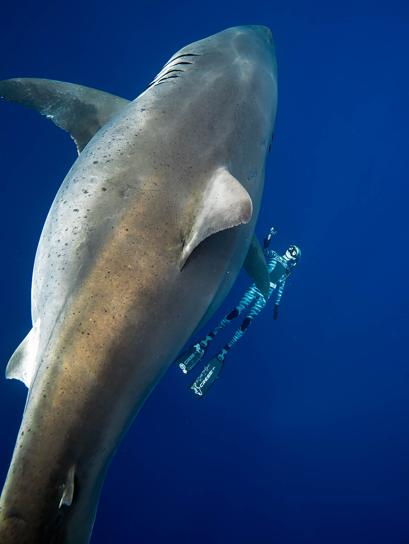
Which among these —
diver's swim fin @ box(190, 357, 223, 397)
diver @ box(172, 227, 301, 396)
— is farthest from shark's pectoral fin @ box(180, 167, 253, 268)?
diver's swim fin @ box(190, 357, 223, 397)

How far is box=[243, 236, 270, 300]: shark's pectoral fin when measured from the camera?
424 centimetres

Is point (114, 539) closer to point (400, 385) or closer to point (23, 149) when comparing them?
point (23, 149)

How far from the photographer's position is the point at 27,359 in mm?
2635

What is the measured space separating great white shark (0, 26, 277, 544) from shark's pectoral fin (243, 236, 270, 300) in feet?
2.63

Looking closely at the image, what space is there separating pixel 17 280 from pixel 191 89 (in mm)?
11044

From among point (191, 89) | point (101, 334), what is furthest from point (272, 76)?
point (101, 334)

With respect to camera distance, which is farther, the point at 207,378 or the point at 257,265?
the point at 207,378

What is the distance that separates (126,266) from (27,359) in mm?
912

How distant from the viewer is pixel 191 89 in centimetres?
308

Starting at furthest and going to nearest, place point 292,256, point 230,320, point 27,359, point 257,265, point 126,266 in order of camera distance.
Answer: point 292,256, point 230,320, point 257,265, point 27,359, point 126,266

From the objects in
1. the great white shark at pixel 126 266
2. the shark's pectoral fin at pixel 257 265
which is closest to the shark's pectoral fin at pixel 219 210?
the great white shark at pixel 126 266

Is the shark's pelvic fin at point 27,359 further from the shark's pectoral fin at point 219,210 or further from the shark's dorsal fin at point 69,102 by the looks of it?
the shark's dorsal fin at point 69,102

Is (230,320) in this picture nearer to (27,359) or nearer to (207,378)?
(207,378)

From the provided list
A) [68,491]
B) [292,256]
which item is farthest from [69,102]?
[292,256]
